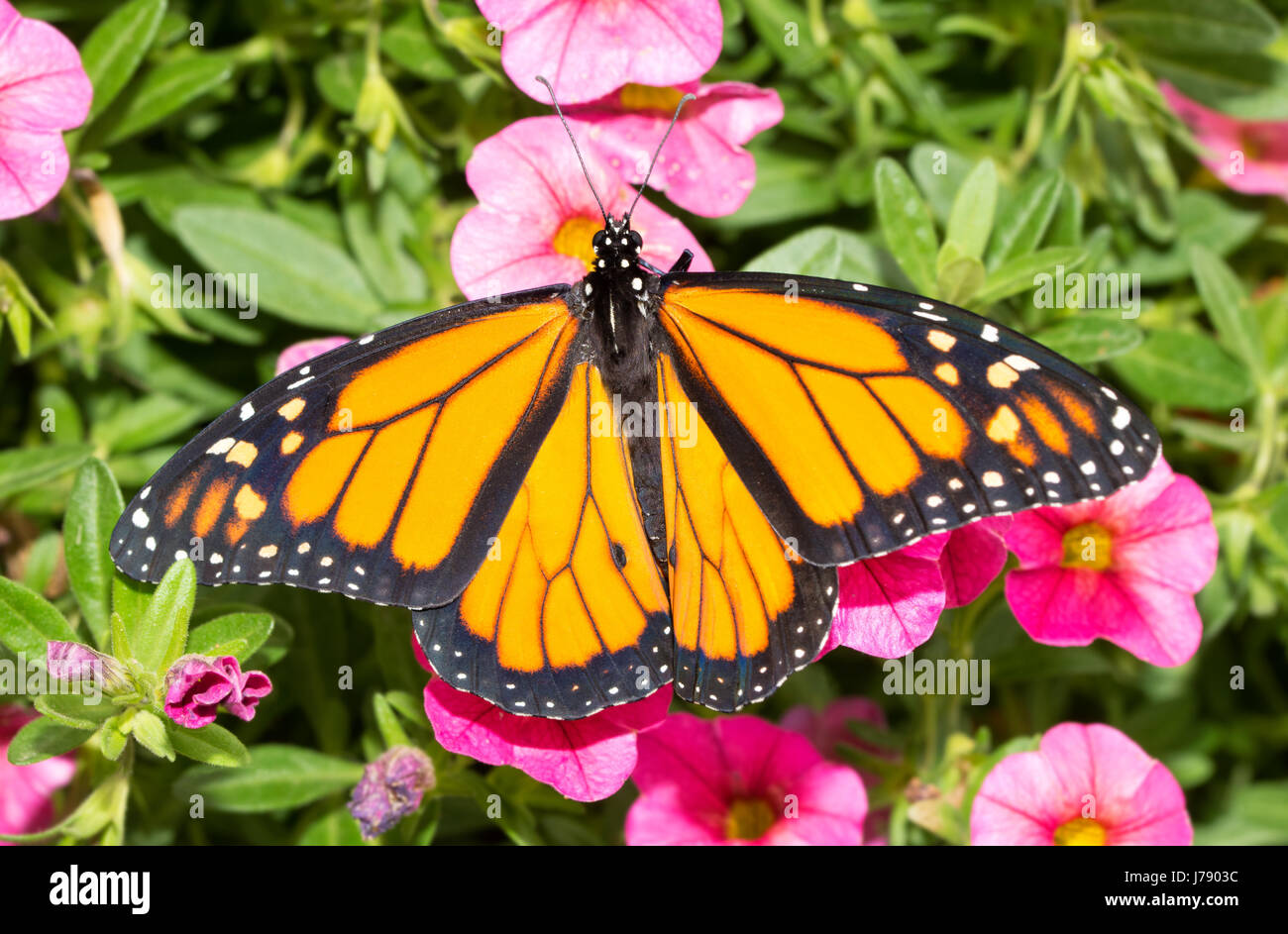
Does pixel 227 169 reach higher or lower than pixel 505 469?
higher

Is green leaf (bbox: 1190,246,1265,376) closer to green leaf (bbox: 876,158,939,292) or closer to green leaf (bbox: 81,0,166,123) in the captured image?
green leaf (bbox: 876,158,939,292)

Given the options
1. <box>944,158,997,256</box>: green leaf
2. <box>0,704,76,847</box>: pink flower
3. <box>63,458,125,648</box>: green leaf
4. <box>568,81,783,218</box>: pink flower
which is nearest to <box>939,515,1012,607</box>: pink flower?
<box>944,158,997,256</box>: green leaf

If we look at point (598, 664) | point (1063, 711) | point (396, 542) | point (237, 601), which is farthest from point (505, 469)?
point (1063, 711)

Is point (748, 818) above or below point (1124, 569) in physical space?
below

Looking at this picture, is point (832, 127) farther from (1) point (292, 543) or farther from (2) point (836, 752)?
(1) point (292, 543)

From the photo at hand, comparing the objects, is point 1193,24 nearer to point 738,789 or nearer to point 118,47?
point 738,789

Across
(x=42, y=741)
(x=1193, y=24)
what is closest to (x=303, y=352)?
(x=42, y=741)
